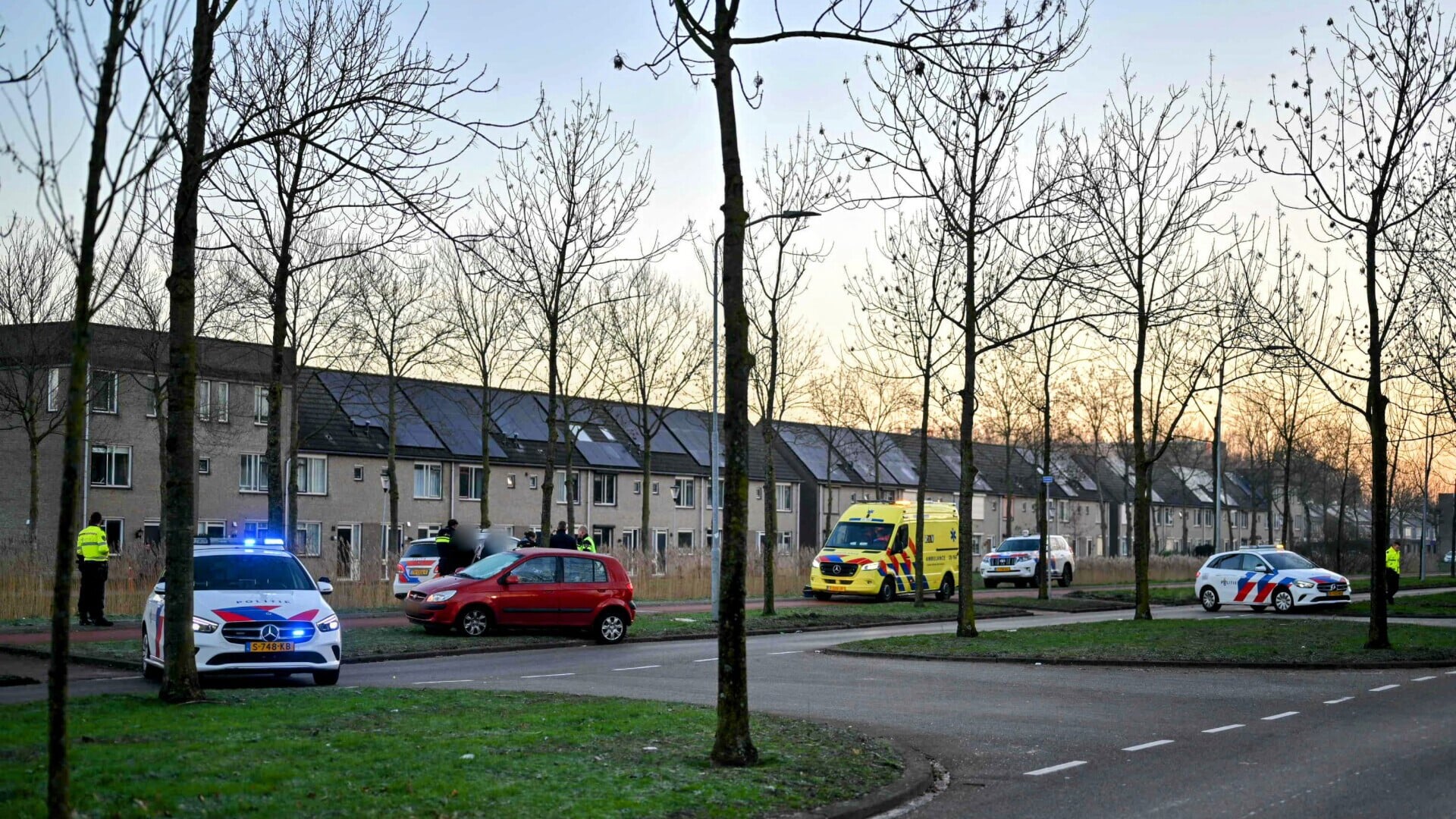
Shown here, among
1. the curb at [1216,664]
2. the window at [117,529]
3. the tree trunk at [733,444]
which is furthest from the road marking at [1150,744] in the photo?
the window at [117,529]

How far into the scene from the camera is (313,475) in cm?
5378

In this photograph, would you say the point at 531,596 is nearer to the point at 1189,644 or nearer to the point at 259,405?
the point at 1189,644

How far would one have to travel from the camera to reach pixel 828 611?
30.7m

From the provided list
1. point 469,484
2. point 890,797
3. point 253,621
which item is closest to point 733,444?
point 890,797

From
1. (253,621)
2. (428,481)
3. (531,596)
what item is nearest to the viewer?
(253,621)

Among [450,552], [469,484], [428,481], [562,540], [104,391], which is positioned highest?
[104,391]

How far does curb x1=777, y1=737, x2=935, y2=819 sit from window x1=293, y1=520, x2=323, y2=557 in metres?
45.8

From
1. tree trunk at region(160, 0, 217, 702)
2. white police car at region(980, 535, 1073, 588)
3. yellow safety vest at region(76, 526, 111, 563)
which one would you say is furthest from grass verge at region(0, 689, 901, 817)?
white police car at region(980, 535, 1073, 588)

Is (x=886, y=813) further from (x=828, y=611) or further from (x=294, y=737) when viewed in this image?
(x=828, y=611)

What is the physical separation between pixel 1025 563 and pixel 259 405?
93.0 feet

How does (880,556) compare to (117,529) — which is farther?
(117,529)

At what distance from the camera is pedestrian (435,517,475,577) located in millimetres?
27969

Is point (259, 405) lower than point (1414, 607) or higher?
higher

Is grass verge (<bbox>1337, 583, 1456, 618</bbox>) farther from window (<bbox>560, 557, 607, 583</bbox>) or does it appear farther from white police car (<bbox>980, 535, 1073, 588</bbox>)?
window (<bbox>560, 557, 607, 583</bbox>)
